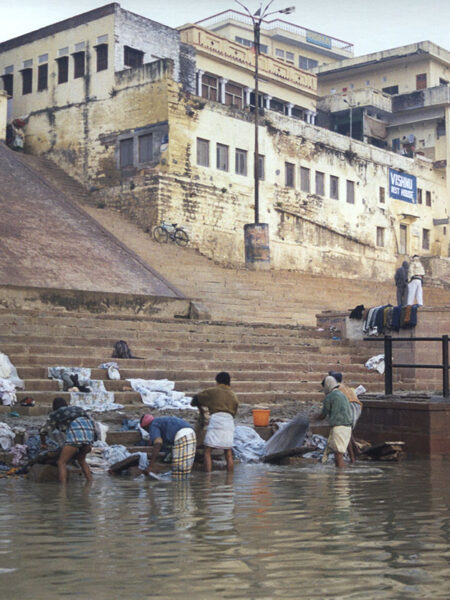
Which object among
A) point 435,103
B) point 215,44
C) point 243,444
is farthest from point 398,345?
point 435,103

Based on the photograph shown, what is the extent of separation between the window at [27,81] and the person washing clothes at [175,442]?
25544 mm

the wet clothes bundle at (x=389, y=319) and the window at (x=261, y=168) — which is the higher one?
the window at (x=261, y=168)

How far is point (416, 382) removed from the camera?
17.3 m

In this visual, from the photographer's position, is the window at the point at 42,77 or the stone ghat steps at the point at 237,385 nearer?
the stone ghat steps at the point at 237,385

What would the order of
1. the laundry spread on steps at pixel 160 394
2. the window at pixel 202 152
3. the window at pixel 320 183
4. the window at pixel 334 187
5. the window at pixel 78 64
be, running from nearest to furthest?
the laundry spread on steps at pixel 160 394 < the window at pixel 202 152 < the window at pixel 78 64 < the window at pixel 320 183 < the window at pixel 334 187

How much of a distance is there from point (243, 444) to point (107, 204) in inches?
782

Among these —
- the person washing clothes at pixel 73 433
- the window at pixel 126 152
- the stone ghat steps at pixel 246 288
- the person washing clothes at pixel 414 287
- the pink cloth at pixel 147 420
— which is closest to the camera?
the person washing clothes at pixel 73 433

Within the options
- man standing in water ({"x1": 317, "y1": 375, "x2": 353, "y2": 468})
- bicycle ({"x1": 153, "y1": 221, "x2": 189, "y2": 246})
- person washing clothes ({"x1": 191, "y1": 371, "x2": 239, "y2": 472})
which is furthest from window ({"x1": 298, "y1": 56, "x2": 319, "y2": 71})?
person washing clothes ({"x1": 191, "y1": 371, "x2": 239, "y2": 472})

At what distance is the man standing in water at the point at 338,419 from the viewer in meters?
10.1

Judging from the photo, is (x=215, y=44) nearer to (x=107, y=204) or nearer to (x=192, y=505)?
(x=107, y=204)

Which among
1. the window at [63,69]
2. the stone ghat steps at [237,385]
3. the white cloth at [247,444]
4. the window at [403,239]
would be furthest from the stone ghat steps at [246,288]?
the window at [403,239]

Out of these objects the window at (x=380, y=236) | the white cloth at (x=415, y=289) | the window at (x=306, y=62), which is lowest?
the white cloth at (x=415, y=289)

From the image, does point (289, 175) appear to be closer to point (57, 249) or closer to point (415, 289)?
point (57, 249)

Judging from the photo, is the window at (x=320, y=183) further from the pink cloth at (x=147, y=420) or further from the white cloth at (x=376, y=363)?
the pink cloth at (x=147, y=420)
